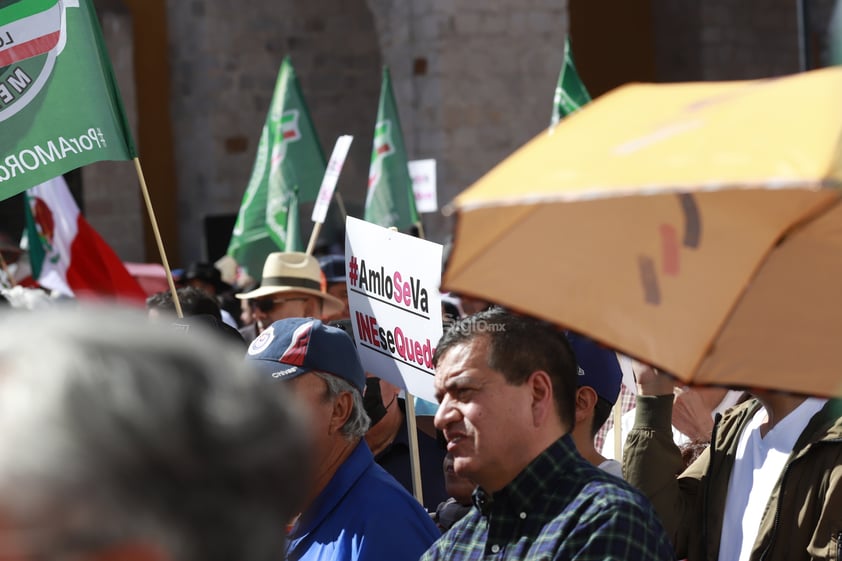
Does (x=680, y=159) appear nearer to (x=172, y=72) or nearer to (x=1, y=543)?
(x=1, y=543)

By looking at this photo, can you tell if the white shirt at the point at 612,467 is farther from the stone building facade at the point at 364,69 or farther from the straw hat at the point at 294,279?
the stone building facade at the point at 364,69

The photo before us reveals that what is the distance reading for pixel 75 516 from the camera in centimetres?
83

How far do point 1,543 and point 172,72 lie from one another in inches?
612

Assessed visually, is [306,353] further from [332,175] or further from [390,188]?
[390,188]

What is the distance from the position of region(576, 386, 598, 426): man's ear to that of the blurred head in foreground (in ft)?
7.80

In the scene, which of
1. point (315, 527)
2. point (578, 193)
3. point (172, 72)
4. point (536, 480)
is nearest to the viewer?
point (578, 193)

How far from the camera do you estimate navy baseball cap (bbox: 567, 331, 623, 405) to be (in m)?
3.37

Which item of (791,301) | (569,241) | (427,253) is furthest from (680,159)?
(427,253)

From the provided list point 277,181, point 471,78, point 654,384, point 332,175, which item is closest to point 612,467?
point 654,384

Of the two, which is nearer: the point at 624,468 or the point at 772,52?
the point at 624,468

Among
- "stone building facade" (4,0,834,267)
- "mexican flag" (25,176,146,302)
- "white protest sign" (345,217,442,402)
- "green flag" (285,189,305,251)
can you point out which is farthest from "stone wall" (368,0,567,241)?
"white protest sign" (345,217,442,402)

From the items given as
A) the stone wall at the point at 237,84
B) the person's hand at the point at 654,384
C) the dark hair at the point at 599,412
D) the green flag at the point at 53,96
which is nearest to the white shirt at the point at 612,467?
the dark hair at the point at 599,412

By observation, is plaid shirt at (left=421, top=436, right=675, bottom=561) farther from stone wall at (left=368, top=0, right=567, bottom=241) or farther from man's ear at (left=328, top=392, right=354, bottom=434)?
stone wall at (left=368, top=0, right=567, bottom=241)

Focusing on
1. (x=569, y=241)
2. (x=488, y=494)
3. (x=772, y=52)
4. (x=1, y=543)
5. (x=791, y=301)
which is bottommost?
(x=772, y=52)
